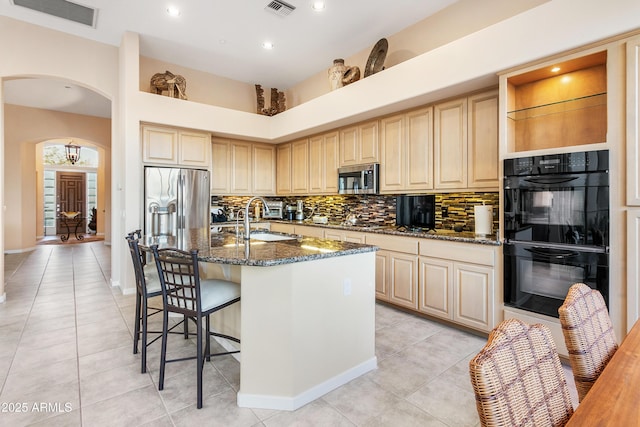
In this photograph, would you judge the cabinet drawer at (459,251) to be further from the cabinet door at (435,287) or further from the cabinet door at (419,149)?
the cabinet door at (419,149)

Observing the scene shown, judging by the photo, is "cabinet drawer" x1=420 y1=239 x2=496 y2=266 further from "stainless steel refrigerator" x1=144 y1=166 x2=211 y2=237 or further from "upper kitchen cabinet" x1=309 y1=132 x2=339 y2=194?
"stainless steel refrigerator" x1=144 y1=166 x2=211 y2=237

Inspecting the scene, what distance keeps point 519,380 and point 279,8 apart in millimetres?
3952

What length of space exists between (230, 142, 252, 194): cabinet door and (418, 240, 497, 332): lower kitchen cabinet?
139 inches

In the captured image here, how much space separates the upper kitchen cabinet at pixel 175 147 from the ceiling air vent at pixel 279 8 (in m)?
2.18

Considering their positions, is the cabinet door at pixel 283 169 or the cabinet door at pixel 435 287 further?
the cabinet door at pixel 283 169

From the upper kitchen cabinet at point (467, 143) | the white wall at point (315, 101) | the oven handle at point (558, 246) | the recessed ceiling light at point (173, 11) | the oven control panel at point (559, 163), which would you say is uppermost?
the recessed ceiling light at point (173, 11)

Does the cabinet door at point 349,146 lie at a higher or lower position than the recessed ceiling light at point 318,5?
lower

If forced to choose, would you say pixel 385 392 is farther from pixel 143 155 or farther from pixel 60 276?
pixel 60 276

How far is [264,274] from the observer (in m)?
1.98

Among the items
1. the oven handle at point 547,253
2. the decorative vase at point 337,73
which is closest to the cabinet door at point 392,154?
the decorative vase at point 337,73

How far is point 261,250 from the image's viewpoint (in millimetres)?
2250

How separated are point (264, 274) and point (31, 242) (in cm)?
903

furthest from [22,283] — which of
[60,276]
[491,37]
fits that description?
A: [491,37]

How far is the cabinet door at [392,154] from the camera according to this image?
3957 mm
